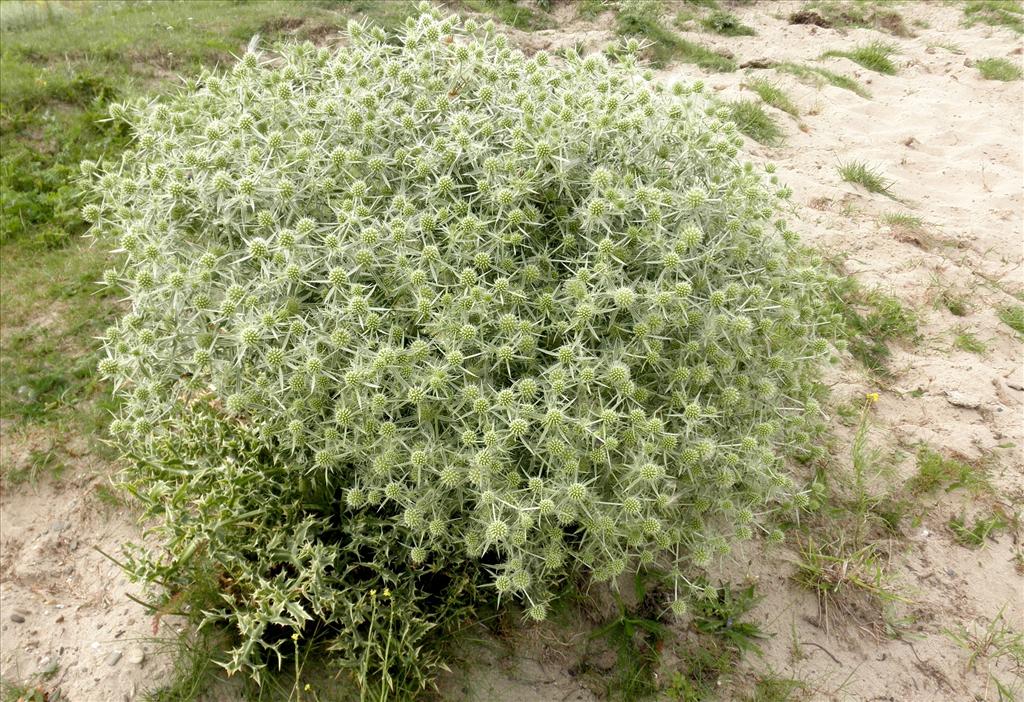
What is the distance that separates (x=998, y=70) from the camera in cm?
739

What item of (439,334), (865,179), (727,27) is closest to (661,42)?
(727,27)

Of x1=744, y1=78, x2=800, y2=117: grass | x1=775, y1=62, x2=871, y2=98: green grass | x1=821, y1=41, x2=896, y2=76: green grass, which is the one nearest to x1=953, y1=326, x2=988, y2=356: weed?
x1=744, y1=78, x2=800, y2=117: grass

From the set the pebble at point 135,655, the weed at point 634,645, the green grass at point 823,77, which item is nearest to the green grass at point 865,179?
the green grass at point 823,77

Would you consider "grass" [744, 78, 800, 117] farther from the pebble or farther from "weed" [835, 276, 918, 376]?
the pebble

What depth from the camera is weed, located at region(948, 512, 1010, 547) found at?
3418 millimetres

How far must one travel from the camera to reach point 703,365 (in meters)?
2.52

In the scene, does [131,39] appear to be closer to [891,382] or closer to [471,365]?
[471,365]

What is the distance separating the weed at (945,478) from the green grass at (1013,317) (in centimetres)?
126

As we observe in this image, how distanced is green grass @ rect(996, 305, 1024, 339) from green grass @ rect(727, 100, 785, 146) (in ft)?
7.30

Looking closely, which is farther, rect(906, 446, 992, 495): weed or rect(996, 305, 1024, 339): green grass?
rect(996, 305, 1024, 339): green grass

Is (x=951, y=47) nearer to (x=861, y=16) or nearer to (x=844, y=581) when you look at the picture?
(x=861, y=16)

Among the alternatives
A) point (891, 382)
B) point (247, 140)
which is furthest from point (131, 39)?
point (891, 382)

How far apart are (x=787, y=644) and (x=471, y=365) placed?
1842 mm

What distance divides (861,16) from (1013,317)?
5878 mm
